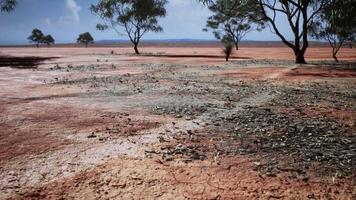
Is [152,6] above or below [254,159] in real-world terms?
above

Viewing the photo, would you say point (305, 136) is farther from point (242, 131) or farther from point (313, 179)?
point (313, 179)

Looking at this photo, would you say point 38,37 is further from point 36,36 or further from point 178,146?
point 178,146

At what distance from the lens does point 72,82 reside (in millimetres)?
18719

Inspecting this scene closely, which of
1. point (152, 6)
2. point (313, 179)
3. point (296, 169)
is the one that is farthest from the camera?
point (152, 6)

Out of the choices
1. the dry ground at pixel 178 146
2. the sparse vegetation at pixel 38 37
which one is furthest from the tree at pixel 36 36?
the dry ground at pixel 178 146

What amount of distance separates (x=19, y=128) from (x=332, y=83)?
49.0ft

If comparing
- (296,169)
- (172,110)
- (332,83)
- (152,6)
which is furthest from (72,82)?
(152,6)

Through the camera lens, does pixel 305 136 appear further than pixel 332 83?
No

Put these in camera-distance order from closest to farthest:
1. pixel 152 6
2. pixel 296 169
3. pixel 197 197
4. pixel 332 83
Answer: pixel 197 197, pixel 296 169, pixel 332 83, pixel 152 6

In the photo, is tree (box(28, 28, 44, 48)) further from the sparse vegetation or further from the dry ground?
the dry ground

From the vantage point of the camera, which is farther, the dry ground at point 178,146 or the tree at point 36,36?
the tree at point 36,36

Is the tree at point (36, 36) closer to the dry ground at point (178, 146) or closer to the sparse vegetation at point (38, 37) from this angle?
the sparse vegetation at point (38, 37)

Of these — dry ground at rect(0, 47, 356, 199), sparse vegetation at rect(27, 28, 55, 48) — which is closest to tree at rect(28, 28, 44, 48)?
sparse vegetation at rect(27, 28, 55, 48)

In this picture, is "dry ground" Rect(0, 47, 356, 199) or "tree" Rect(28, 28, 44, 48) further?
"tree" Rect(28, 28, 44, 48)
